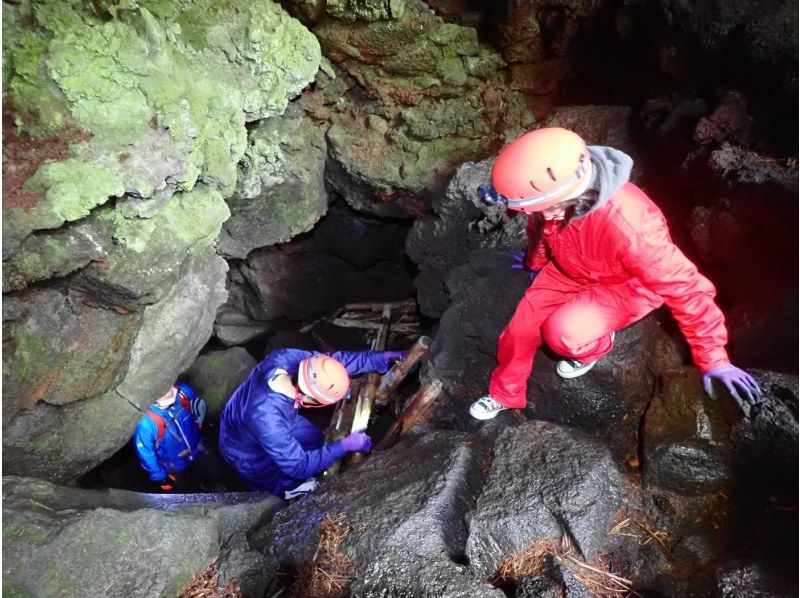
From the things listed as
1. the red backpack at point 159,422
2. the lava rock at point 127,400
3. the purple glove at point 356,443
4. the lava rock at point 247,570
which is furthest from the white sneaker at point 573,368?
the red backpack at point 159,422

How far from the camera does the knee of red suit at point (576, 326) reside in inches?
118

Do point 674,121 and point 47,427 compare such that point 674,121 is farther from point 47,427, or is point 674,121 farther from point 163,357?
point 47,427

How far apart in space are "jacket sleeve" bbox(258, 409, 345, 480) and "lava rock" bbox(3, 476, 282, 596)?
82cm

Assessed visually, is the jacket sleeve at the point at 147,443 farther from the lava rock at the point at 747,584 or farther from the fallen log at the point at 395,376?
the lava rock at the point at 747,584

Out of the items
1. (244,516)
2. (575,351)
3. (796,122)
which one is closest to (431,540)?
(575,351)

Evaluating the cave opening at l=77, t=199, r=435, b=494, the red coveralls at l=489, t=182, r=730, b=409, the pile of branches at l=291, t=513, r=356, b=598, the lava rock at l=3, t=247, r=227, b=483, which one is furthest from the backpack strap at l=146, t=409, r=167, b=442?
the red coveralls at l=489, t=182, r=730, b=409

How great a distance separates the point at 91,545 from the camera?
2859 millimetres

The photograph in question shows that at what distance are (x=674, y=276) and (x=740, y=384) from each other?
673mm

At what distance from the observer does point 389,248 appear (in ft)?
21.4

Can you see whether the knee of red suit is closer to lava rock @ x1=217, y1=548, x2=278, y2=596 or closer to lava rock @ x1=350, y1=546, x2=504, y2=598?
lava rock @ x1=350, y1=546, x2=504, y2=598

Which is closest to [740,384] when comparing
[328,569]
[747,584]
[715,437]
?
[715,437]

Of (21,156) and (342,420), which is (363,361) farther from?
(21,156)

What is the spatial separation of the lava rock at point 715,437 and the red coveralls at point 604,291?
300 millimetres

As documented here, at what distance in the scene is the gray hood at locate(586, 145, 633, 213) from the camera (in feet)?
8.00
